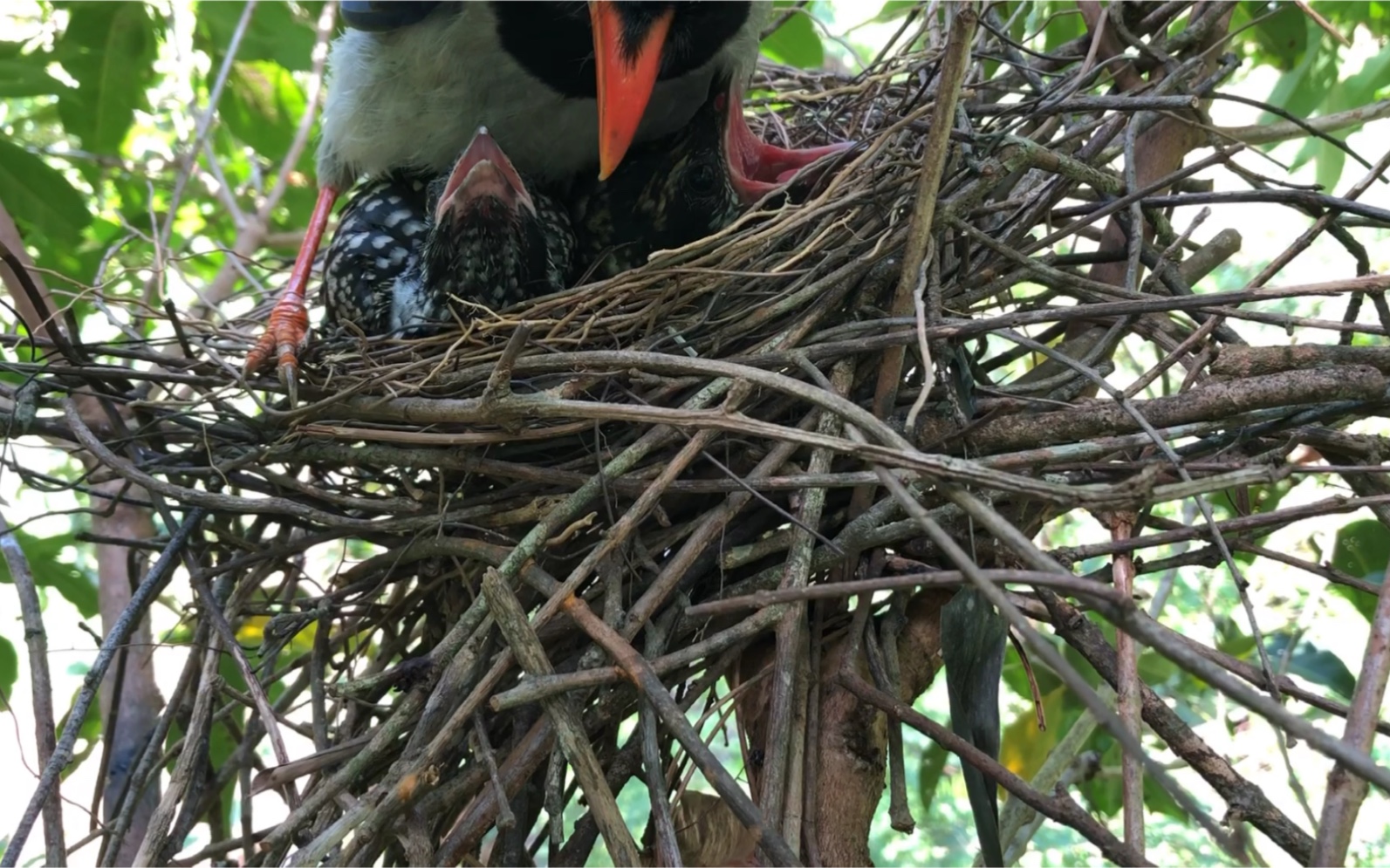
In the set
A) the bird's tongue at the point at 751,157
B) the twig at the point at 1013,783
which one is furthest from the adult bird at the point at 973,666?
the bird's tongue at the point at 751,157

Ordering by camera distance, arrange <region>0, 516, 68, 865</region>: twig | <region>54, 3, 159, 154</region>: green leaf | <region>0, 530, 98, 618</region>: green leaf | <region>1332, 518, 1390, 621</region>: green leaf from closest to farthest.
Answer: <region>0, 516, 68, 865</region>: twig < <region>1332, 518, 1390, 621</region>: green leaf < <region>0, 530, 98, 618</region>: green leaf < <region>54, 3, 159, 154</region>: green leaf

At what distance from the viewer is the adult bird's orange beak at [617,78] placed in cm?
Result: 132

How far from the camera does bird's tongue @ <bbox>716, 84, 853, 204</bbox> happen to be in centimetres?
159

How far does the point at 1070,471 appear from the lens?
96 centimetres

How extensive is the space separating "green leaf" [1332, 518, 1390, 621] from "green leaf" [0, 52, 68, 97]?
78.3 inches

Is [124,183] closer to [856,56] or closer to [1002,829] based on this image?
[856,56]

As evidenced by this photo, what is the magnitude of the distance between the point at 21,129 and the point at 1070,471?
2.57 m

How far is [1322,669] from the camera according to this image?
1.26 m

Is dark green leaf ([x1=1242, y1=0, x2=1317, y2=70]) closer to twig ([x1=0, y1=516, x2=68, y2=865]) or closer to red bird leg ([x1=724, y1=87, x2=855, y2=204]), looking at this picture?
red bird leg ([x1=724, y1=87, x2=855, y2=204])

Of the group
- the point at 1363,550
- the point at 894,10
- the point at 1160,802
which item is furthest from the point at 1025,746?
the point at 894,10

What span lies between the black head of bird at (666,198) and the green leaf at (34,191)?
2.77ft

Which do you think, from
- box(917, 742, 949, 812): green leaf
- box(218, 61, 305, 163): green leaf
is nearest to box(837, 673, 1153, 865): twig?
box(917, 742, 949, 812): green leaf

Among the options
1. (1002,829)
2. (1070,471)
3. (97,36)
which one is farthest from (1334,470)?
(97,36)

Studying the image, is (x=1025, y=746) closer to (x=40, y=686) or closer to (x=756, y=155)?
(x=756, y=155)
